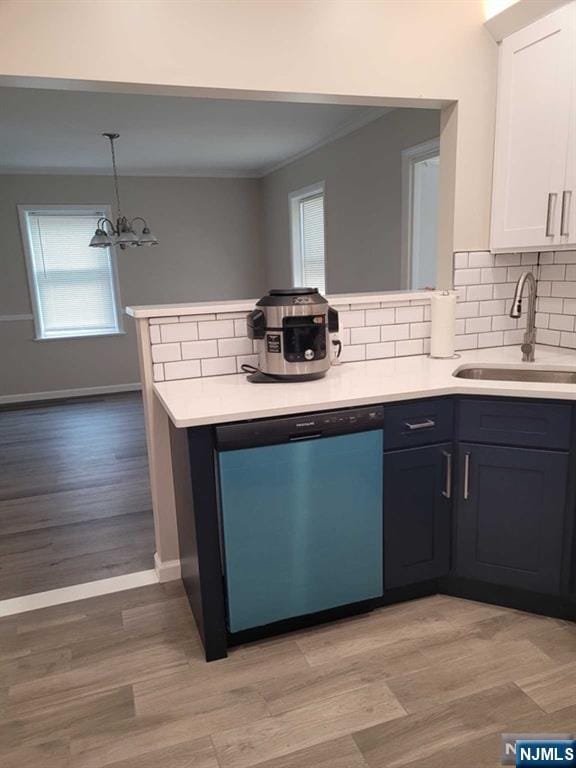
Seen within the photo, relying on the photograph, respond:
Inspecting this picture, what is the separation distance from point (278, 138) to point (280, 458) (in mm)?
4080

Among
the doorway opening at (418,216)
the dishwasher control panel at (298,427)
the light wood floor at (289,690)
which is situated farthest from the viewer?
the doorway opening at (418,216)

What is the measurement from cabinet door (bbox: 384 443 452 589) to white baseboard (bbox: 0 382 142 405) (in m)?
5.03

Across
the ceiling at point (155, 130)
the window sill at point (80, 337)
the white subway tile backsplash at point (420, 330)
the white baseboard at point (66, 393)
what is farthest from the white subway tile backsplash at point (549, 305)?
the window sill at point (80, 337)

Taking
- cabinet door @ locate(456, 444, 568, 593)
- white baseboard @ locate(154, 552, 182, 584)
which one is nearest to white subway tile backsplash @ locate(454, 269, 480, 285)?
cabinet door @ locate(456, 444, 568, 593)

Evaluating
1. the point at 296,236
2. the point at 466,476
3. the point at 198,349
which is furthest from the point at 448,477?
the point at 296,236

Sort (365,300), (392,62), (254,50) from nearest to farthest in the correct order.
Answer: (254,50) < (392,62) < (365,300)

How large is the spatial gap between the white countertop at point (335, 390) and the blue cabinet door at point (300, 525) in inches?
5.2

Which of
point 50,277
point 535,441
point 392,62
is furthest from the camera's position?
point 50,277

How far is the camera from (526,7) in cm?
219

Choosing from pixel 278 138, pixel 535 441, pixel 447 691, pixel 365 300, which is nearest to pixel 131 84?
pixel 365 300

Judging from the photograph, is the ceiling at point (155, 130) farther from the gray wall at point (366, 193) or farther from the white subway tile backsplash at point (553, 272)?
the white subway tile backsplash at point (553, 272)

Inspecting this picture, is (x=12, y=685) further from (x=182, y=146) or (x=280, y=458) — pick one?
(x=182, y=146)

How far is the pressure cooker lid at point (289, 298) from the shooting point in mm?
2064

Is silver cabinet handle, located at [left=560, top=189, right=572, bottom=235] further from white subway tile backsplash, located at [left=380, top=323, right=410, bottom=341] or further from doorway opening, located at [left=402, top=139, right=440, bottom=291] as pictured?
doorway opening, located at [left=402, top=139, right=440, bottom=291]
